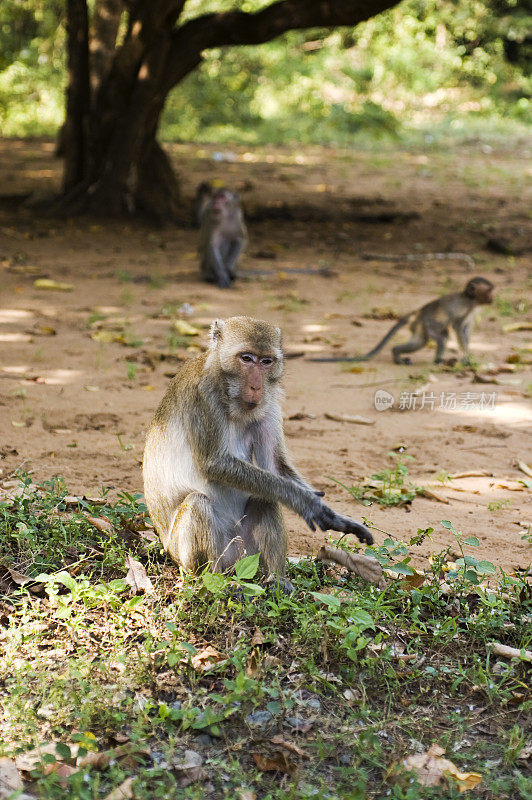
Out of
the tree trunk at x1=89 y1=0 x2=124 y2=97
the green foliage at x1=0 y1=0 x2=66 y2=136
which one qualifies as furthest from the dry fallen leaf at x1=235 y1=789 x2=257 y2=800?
the green foliage at x1=0 y1=0 x2=66 y2=136

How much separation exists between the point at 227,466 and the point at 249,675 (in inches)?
33.6

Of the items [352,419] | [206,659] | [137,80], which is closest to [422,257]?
[137,80]

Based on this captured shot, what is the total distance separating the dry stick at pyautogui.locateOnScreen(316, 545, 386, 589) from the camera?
371 centimetres

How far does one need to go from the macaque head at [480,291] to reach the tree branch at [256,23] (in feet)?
16.6

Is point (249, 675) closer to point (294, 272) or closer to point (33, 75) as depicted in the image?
point (294, 272)

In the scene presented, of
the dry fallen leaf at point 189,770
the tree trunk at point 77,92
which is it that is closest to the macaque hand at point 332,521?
the dry fallen leaf at point 189,770

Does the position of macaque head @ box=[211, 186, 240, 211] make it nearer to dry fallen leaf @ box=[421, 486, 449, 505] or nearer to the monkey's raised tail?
the monkey's raised tail

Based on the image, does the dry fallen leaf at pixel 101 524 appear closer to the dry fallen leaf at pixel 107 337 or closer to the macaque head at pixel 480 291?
the dry fallen leaf at pixel 107 337

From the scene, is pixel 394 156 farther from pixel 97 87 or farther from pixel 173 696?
pixel 173 696

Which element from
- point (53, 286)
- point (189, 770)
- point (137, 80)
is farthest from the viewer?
point (137, 80)

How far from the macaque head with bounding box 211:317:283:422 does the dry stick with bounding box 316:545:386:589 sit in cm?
70

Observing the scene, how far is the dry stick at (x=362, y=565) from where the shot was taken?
3.71 m

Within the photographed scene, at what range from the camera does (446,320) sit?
7879mm

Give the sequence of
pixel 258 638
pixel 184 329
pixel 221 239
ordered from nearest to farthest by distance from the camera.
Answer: pixel 258 638 < pixel 184 329 < pixel 221 239
